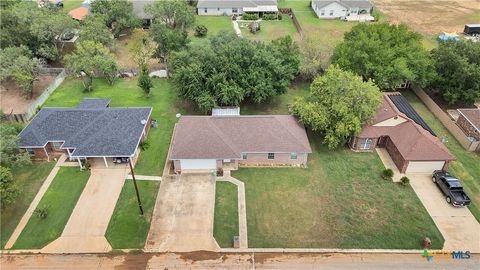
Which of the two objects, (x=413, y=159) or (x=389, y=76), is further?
(x=389, y=76)

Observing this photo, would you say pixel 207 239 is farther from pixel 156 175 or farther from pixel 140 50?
pixel 140 50

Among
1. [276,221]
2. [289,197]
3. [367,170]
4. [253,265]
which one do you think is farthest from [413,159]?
[253,265]

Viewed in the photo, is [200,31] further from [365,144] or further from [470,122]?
[470,122]

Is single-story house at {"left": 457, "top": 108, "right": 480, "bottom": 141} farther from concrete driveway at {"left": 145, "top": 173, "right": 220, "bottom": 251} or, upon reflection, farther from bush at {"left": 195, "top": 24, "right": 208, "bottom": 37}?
bush at {"left": 195, "top": 24, "right": 208, "bottom": 37}

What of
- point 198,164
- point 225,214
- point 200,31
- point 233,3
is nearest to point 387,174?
point 225,214

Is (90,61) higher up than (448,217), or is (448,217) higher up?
(90,61)

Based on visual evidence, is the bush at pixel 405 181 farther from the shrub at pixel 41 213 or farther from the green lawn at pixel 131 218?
the shrub at pixel 41 213

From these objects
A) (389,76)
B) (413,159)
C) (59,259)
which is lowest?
(59,259)
